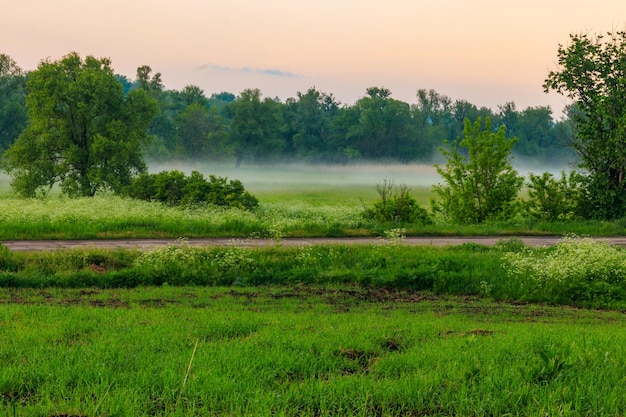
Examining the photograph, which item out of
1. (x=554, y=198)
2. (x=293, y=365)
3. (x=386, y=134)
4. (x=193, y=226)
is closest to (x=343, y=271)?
(x=293, y=365)

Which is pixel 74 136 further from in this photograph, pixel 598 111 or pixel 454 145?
pixel 598 111

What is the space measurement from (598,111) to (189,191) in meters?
23.0

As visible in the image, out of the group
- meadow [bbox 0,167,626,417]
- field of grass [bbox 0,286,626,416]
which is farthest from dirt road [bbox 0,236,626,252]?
field of grass [bbox 0,286,626,416]

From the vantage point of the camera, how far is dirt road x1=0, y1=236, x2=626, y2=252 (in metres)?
19.9

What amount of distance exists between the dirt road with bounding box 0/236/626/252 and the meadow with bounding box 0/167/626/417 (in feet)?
5.23

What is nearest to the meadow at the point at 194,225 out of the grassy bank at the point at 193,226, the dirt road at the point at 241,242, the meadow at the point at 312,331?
the grassy bank at the point at 193,226

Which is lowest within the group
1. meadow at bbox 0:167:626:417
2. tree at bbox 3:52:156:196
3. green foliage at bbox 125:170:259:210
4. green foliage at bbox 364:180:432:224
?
meadow at bbox 0:167:626:417

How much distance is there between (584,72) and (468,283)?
788 inches

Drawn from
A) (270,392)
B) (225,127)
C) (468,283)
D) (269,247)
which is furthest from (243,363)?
(225,127)

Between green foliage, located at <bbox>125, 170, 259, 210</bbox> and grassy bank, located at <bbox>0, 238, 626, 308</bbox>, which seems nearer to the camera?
grassy bank, located at <bbox>0, 238, 626, 308</bbox>

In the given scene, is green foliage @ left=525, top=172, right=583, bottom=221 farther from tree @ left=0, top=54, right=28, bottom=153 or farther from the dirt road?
tree @ left=0, top=54, right=28, bottom=153

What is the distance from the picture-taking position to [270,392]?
233 inches

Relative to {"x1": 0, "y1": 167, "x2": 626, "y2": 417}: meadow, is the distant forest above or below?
above

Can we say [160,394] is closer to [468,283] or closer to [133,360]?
[133,360]
